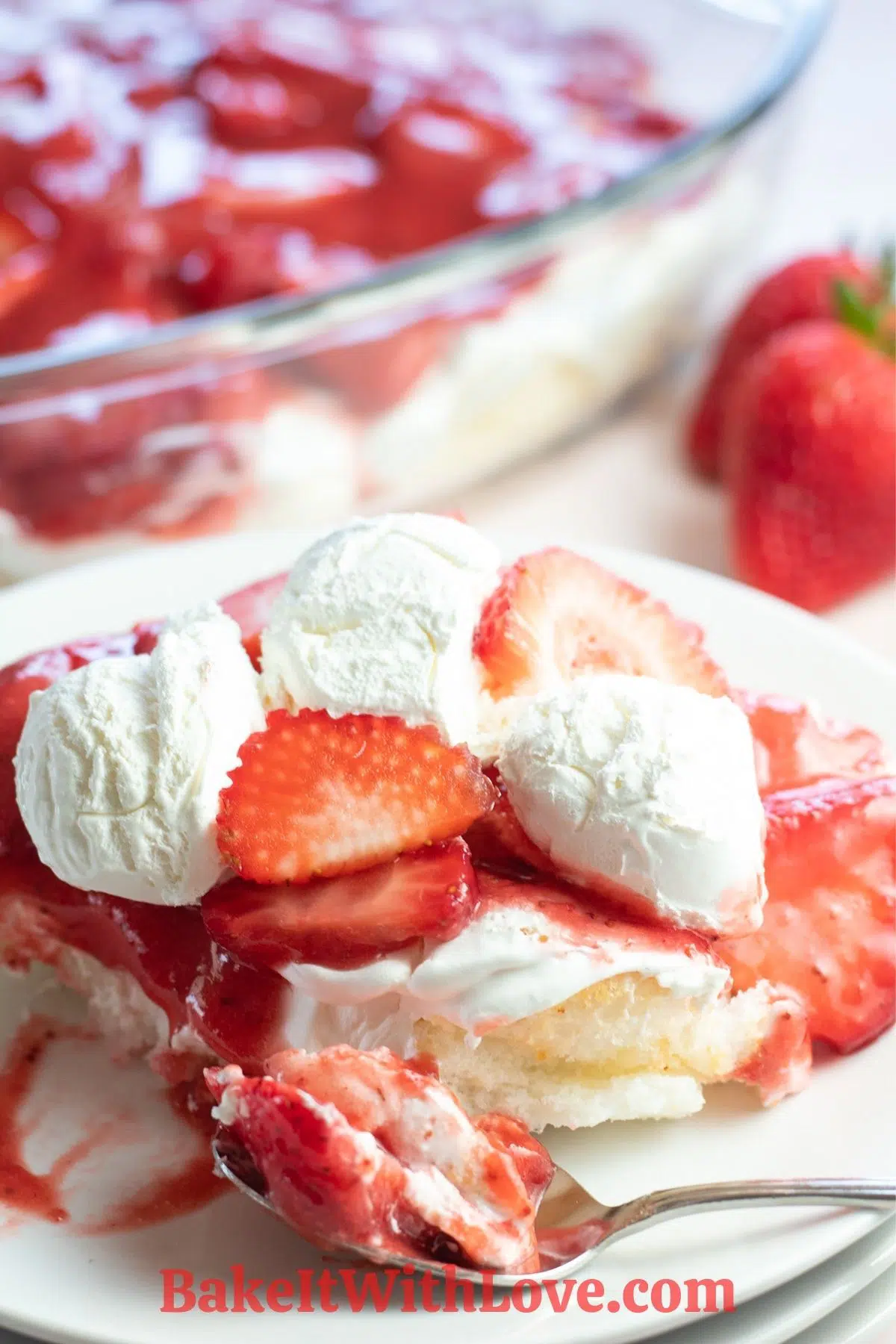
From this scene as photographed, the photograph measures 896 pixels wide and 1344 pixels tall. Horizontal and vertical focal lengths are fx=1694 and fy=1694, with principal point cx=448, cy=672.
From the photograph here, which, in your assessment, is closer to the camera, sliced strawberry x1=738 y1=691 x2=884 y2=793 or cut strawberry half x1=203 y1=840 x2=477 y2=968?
cut strawberry half x1=203 y1=840 x2=477 y2=968

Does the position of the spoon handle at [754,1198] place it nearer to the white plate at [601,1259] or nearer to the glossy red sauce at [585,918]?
the white plate at [601,1259]

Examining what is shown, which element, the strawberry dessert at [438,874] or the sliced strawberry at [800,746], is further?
the sliced strawberry at [800,746]

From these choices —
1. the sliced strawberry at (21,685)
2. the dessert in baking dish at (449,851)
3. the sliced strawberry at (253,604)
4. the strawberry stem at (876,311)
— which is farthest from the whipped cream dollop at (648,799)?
the strawberry stem at (876,311)

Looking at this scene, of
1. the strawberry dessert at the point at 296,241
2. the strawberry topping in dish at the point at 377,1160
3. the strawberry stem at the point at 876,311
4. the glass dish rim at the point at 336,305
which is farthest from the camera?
the strawberry stem at the point at 876,311

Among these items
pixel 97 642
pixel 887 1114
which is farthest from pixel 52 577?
pixel 887 1114

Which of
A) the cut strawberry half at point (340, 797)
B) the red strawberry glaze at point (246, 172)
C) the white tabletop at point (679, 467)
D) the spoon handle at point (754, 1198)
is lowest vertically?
the white tabletop at point (679, 467)

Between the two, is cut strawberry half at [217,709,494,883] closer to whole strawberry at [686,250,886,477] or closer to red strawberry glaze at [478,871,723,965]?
red strawberry glaze at [478,871,723,965]

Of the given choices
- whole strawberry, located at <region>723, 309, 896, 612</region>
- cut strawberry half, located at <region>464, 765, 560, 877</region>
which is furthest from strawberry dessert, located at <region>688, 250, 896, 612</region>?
cut strawberry half, located at <region>464, 765, 560, 877</region>

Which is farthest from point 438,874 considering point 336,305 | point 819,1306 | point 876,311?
point 876,311
